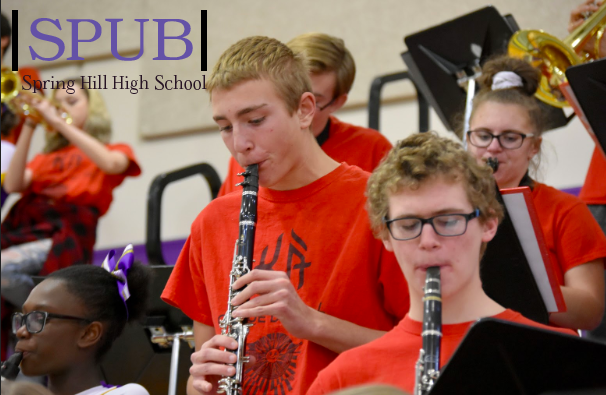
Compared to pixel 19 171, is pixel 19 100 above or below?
above

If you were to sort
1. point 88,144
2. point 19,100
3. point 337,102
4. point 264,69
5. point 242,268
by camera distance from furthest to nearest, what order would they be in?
point 19,100 < point 88,144 < point 337,102 < point 264,69 < point 242,268

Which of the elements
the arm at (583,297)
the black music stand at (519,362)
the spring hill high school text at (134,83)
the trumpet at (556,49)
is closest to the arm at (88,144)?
the spring hill high school text at (134,83)

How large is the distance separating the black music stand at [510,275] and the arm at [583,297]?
0.77 feet

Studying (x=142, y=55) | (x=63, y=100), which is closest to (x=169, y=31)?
(x=142, y=55)

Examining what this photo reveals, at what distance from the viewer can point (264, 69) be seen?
184cm

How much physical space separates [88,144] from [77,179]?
7.3 inches

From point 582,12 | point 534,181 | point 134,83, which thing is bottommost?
point 534,181

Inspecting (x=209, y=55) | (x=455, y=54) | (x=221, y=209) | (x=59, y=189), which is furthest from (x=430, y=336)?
(x=209, y=55)

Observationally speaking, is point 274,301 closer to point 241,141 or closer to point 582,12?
point 241,141

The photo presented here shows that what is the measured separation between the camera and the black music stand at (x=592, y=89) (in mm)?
1776

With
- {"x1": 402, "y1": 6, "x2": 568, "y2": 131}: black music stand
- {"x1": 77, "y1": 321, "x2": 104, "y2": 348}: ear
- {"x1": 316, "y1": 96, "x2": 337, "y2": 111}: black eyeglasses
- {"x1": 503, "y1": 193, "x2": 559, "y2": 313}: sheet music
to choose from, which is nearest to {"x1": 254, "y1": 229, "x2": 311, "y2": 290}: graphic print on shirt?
{"x1": 503, "y1": 193, "x2": 559, "y2": 313}: sheet music

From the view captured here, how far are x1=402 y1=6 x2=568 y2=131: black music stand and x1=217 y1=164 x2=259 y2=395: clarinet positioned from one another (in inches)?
46.1

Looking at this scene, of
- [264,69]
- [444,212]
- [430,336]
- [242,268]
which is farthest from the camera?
[264,69]

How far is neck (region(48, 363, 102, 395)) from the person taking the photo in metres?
2.08
